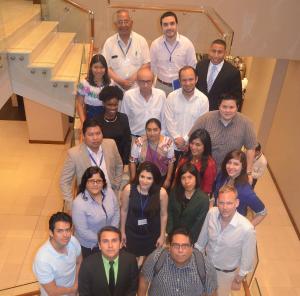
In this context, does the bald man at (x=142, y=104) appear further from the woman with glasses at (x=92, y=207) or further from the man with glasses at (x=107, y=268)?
the man with glasses at (x=107, y=268)

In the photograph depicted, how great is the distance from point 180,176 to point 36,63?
4114 mm

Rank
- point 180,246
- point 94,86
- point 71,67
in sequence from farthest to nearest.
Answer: point 71,67
point 94,86
point 180,246

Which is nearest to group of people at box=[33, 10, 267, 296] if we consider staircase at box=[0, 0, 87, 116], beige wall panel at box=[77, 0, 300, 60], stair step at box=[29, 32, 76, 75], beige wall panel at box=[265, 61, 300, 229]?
staircase at box=[0, 0, 87, 116]

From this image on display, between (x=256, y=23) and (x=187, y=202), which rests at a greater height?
(x=256, y=23)

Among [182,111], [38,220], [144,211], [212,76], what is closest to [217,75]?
[212,76]

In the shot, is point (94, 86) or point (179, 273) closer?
point (179, 273)

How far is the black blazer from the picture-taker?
319cm

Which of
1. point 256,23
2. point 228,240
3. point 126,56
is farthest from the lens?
point 256,23

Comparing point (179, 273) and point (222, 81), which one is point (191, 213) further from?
point (222, 81)

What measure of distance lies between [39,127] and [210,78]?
747 cm

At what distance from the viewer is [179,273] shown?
10.6 feet

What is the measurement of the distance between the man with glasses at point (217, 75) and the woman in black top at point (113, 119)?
1.35 m

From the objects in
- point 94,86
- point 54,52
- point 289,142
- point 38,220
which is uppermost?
point 94,86

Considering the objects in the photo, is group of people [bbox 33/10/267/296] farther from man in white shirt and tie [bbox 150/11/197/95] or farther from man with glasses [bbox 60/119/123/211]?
man in white shirt and tie [bbox 150/11/197/95]
